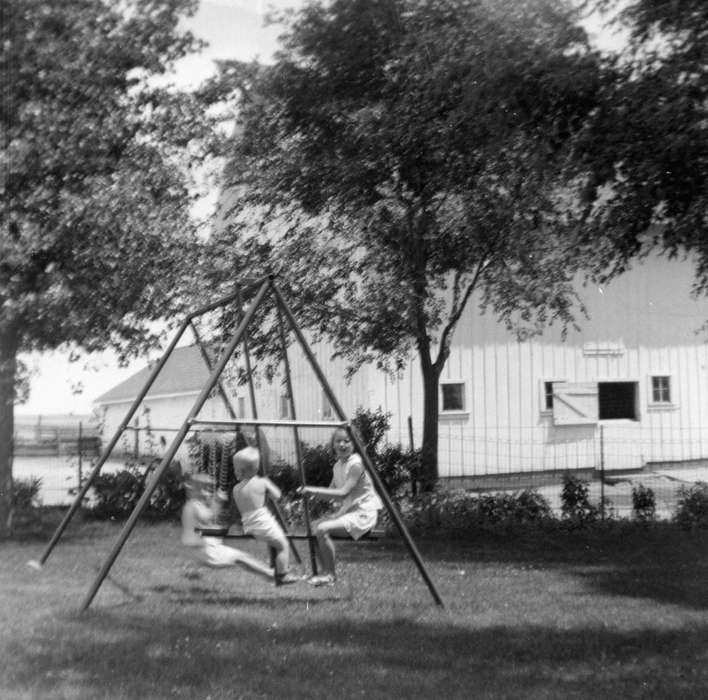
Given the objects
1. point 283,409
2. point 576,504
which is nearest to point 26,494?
point 576,504

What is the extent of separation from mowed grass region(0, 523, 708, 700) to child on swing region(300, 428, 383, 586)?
1.25ft

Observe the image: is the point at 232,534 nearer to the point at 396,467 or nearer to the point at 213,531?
the point at 213,531

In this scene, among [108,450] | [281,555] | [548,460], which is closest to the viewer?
[281,555]

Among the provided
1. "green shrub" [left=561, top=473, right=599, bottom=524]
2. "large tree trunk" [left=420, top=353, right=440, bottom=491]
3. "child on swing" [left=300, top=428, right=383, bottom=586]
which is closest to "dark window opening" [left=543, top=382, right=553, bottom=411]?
"large tree trunk" [left=420, top=353, right=440, bottom=491]

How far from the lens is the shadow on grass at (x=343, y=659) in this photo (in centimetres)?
624

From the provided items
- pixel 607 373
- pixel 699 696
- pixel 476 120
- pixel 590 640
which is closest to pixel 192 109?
pixel 476 120

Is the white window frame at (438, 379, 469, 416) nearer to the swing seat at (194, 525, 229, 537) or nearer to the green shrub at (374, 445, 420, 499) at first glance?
the green shrub at (374, 445, 420, 499)

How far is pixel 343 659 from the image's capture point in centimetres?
702

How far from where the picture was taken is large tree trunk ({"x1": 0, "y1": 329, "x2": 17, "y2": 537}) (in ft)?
48.1

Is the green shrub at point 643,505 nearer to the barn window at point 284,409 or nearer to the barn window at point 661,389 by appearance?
the barn window at point 661,389

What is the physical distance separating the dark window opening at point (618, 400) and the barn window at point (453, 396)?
389 centimetres

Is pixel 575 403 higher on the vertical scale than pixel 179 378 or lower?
lower

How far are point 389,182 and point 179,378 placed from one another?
23.2m

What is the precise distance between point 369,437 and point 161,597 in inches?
378
